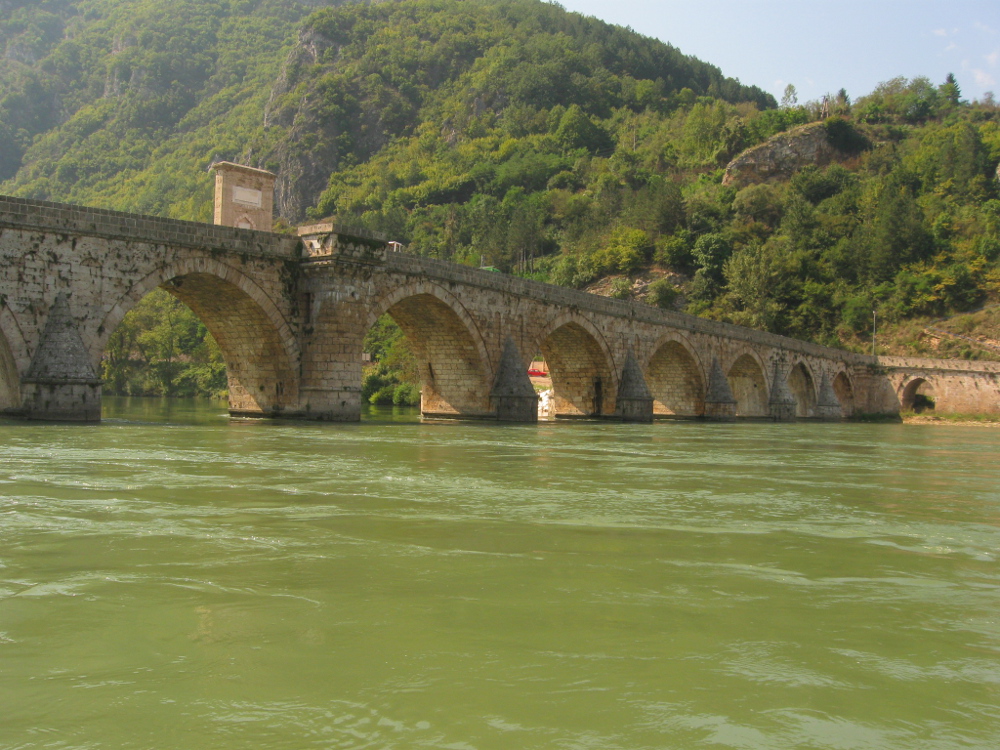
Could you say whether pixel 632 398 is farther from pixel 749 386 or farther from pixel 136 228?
pixel 136 228

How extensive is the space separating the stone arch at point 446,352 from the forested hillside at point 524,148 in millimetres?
29656

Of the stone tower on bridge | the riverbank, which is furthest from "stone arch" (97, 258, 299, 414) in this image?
the riverbank

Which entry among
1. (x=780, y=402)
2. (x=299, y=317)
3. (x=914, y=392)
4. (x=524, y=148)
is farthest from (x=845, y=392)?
(x=524, y=148)

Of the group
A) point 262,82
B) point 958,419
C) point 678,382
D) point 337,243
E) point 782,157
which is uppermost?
point 262,82

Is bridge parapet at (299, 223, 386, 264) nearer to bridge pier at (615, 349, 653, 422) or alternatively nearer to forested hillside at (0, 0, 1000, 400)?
bridge pier at (615, 349, 653, 422)

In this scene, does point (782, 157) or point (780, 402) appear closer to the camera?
point (780, 402)

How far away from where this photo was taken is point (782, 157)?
260 ft

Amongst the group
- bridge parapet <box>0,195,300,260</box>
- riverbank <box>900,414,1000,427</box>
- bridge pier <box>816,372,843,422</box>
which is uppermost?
bridge parapet <box>0,195,300,260</box>

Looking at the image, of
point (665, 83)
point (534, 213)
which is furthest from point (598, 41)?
point (534, 213)

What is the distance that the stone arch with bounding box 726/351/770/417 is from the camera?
42.7 metres

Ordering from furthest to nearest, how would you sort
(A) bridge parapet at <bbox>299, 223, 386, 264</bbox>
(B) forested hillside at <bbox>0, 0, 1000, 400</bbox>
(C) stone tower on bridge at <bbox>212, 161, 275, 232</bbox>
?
(B) forested hillside at <bbox>0, 0, 1000, 400</bbox>
(C) stone tower on bridge at <bbox>212, 161, 275, 232</bbox>
(A) bridge parapet at <bbox>299, 223, 386, 264</bbox>

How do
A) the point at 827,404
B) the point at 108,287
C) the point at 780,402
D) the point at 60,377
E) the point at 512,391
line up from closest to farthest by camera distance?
the point at 60,377, the point at 108,287, the point at 512,391, the point at 780,402, the point at 827,404

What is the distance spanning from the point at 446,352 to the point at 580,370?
798cm

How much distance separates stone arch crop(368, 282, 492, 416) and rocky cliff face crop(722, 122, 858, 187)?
198ft
